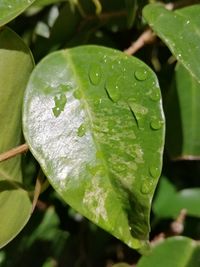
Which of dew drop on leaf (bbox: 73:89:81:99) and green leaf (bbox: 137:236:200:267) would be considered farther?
green leaf (bbox: 137:236:200:267)

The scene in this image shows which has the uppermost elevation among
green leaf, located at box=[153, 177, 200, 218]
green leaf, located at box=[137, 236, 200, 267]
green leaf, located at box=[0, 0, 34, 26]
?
green leaf, located at box=[0, 0, 34, 26]

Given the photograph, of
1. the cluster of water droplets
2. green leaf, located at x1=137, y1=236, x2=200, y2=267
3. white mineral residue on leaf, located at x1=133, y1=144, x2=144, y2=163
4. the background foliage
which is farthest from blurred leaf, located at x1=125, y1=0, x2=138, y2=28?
green leaf, located at x1=137, y1=236, x2=200, y2=267

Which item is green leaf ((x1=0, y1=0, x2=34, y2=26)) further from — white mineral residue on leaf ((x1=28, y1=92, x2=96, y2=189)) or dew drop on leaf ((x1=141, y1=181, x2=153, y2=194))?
dew drop on leaf ((x1=141, y1=181, x2=153, y2=194))

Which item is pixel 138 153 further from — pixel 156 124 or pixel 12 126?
pixel 12 126

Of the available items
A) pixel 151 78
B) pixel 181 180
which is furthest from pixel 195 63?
pixel 181 180

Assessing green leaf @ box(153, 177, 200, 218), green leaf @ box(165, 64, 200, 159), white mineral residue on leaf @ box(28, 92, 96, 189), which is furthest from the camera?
green leaf @ box(153, 177, 200, 218)

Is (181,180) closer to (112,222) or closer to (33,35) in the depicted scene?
(33,35)
